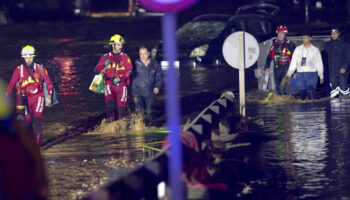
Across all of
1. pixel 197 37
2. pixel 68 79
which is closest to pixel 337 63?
pixel 68 79

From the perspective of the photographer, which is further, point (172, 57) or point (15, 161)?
point (172, 57)

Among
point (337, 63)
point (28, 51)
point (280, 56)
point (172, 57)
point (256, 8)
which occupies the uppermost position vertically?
point (256, 8)

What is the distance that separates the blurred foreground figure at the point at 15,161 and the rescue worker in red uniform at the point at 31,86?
8.80 metres

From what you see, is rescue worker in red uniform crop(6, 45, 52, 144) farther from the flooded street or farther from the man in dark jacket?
the man in dark jacket

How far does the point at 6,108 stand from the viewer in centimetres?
621

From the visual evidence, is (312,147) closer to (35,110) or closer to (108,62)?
(35,110)

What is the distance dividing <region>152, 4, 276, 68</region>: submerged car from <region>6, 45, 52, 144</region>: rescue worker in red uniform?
13149 mm

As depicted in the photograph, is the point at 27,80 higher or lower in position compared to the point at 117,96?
higher

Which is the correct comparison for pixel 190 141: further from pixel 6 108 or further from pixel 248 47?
pixel 248 47

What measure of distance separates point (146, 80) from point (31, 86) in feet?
9.79

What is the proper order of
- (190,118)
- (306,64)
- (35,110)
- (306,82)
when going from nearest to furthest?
(35,110) → (190,118) → (306,64) → (306,82)

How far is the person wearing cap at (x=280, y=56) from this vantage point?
67.7ft

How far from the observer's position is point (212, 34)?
33188 mm

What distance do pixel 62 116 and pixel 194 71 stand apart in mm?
10922
